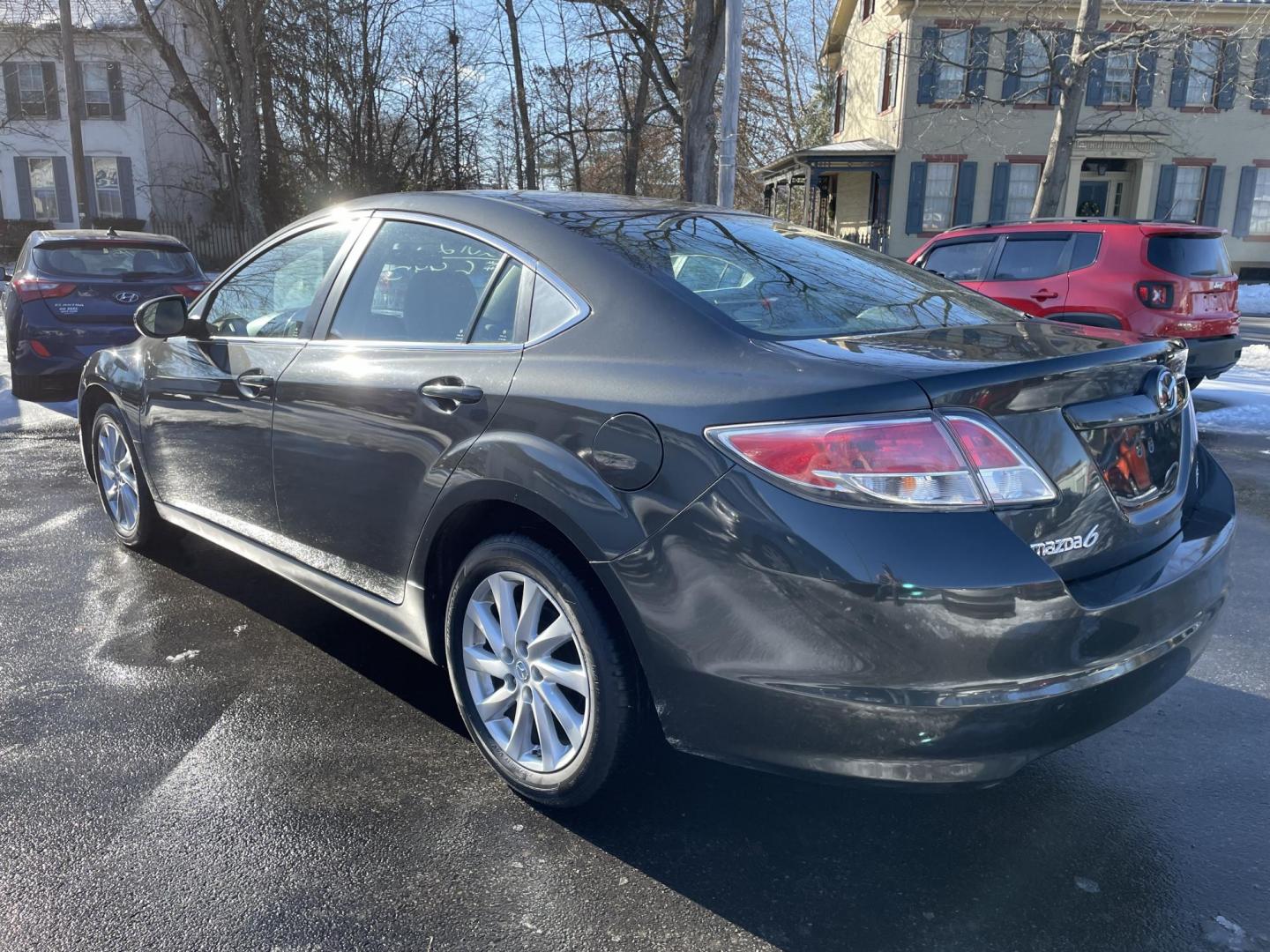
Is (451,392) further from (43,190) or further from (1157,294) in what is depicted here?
(43,190)

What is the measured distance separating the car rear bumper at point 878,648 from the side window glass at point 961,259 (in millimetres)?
7705

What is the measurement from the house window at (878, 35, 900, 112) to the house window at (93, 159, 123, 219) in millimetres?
23180

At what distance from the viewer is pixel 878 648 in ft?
6.40

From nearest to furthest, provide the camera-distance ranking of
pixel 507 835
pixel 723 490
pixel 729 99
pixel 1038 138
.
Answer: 1. pixel 723 490
2. pixel 507 835
3. pixel 729 99
4. pixel 1038 138

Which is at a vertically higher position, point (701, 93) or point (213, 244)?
point (701, 93)

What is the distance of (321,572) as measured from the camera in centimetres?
325

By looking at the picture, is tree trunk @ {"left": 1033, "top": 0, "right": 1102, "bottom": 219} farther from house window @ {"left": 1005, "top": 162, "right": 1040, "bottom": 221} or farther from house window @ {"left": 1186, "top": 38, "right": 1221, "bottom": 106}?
house window @ {"left": 1186, "top": 38, "right": 1221, "bottom": 106}

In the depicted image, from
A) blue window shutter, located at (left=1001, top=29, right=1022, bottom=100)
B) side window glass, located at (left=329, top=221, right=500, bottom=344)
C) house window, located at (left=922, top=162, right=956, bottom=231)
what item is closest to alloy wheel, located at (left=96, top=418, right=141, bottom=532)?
side window glass, located at (left=329, top=221, right=500, bottom=344)

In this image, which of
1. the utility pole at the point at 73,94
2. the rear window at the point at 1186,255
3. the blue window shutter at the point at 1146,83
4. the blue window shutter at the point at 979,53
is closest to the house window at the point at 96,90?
the utility pole at the point at 73,94

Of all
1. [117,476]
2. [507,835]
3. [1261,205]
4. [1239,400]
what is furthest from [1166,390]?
[1261,205]

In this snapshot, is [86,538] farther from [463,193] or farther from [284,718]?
[463,193]

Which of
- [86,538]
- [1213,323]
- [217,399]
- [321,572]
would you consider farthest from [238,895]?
[1213,323]

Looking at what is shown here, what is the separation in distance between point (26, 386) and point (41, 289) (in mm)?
859

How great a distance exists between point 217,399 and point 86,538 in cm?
196
